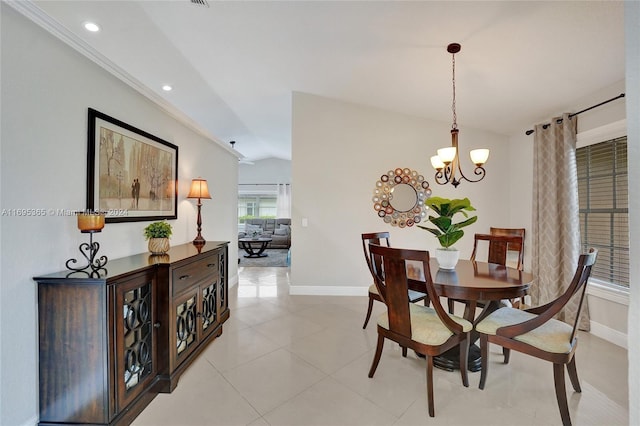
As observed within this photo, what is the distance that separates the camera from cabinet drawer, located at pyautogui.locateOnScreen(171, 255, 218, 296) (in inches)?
78.0

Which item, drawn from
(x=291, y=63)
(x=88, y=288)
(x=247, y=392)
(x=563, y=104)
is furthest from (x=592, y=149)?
(x=88, y=288)

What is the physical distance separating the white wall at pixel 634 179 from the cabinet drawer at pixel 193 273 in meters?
2.20

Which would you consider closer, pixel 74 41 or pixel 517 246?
pixel 74 41

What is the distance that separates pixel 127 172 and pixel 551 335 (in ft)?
10.6

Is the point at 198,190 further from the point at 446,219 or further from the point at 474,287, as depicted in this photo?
the point at 474,287

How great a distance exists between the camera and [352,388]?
1.91 metres

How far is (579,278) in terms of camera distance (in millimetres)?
1563

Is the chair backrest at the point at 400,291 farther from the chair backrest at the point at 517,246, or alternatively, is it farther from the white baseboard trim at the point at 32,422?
the white baseboard trim at the point at 32,422

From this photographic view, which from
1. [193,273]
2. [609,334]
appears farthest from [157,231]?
[609,334]

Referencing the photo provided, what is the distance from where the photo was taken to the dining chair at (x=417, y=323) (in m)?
1.70

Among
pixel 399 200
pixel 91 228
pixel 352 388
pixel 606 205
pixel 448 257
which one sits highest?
pixel 399 200

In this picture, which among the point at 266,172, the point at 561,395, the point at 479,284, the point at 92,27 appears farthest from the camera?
the point at 266,172

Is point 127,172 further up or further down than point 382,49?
further down

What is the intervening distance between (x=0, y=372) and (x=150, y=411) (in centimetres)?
78
